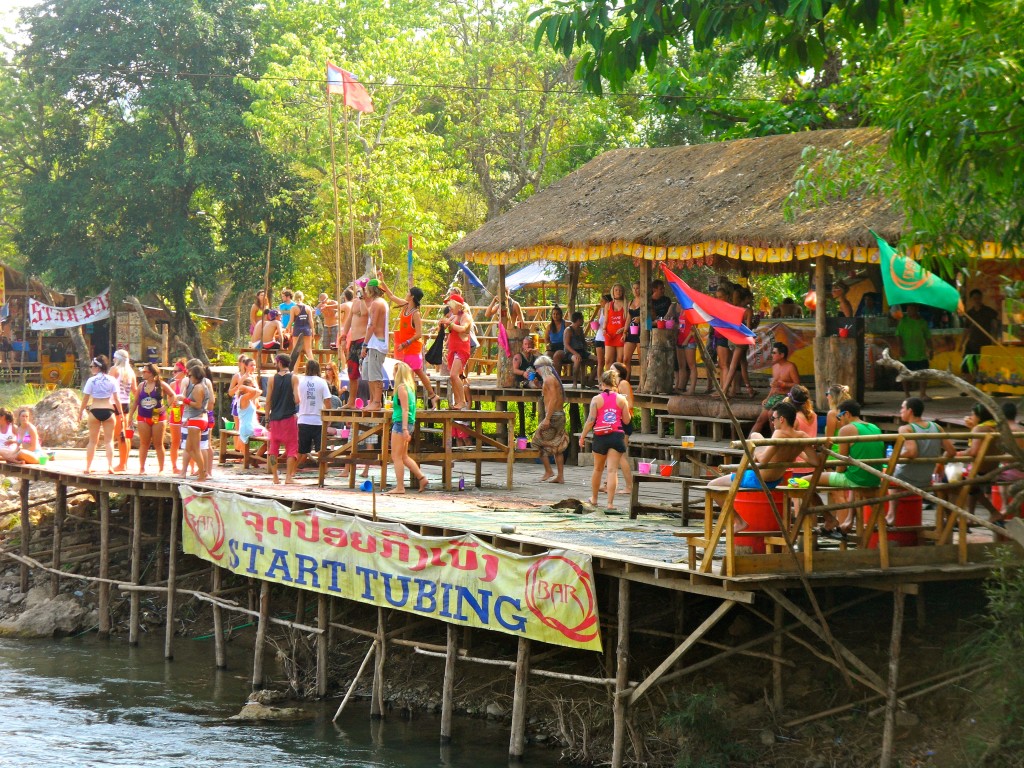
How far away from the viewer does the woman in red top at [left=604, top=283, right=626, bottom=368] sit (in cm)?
2077

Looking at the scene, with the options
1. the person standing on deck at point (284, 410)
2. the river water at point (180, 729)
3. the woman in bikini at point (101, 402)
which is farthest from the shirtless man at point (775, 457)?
the woman in bikini at point (101, 402)

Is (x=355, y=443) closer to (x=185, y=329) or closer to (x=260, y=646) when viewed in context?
(x=260, y=646)

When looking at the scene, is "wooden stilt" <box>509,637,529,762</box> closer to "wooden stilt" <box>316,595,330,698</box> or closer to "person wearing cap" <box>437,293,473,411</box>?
"wooden stilt" <box>316,595,330,698</box>

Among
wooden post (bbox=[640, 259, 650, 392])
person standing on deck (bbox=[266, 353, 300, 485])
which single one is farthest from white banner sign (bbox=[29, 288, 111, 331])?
wooden post (bbox=[640, 259, 650, 392])

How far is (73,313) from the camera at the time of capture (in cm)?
3728

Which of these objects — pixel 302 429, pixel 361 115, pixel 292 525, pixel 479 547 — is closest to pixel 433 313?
pixel 361 115

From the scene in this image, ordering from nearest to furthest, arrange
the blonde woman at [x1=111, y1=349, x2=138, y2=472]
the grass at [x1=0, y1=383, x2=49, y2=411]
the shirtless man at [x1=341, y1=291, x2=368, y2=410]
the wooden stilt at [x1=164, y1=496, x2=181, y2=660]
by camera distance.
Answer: the wooden stilt at [x1=164, y1=496, x2=181, y2=660] → the shirtless man at [x1=341, y1=291, x2=368, y2=410] → the blonde woman at [x1=111, y1=349, x2=138, y2=472] → the grass at [x1=0, y1=383, x2=49, y2=411]

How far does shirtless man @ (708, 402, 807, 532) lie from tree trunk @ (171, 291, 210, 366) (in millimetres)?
27340

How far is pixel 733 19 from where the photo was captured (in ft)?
39.0

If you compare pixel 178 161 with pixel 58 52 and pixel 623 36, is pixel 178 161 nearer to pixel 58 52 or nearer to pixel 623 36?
pixel 58 52

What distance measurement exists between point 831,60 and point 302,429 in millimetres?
12726

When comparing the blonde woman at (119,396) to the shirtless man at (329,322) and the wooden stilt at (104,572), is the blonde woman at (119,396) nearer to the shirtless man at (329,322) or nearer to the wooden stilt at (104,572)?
the wooden stilt at (104,572)

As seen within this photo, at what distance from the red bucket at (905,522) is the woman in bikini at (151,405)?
1044 cm

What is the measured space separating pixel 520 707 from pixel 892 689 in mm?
3761
